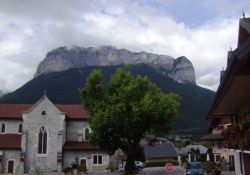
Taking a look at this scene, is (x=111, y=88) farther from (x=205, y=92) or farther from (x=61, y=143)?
(x=205, y=92)

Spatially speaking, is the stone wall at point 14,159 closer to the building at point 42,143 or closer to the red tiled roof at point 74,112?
the building at point 42,143

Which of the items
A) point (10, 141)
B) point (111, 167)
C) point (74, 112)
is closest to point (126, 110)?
point (111, 167)

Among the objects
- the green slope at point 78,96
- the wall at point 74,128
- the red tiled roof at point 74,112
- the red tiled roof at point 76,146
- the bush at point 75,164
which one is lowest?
the bush at point 75,164

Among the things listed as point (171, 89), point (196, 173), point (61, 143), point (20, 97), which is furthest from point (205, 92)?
point (196, 173)

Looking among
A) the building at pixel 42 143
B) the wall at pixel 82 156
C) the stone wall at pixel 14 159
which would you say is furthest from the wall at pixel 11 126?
the wall at pixel 82 156

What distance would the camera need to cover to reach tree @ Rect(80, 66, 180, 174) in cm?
4597

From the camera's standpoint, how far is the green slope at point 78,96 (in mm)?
143875

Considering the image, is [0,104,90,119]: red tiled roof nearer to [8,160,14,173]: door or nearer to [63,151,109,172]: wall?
[63,151,109,172]: wall

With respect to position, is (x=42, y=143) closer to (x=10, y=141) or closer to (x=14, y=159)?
(x=14, y=159)

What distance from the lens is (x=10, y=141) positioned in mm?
61188

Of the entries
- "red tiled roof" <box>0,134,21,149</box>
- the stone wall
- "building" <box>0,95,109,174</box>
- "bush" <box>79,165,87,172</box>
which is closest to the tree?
"bush" <box>79,165,87,172</box>

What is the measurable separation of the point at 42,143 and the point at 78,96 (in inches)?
3511

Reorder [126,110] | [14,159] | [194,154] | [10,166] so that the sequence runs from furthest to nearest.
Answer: [194,154] < [14,159] < [10,166] < [126,110]

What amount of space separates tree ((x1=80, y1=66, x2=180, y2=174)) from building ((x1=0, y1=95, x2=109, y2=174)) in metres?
13.9
